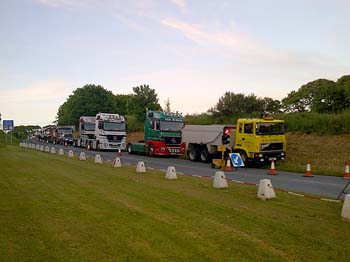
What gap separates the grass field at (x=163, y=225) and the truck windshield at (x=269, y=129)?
1168cm

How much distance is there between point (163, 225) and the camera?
26.1 ft

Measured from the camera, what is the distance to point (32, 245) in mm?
6582

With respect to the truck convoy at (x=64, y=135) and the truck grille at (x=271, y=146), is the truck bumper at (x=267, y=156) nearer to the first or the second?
the truck grille at (x=271, y=146)

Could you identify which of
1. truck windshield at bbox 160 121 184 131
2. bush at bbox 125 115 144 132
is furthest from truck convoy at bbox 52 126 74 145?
truck windshield at bbox 160 121 184 131

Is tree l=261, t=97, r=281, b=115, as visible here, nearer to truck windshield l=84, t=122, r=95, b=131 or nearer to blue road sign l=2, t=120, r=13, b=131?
truck windshield l=84, t=122, r=95, b=131

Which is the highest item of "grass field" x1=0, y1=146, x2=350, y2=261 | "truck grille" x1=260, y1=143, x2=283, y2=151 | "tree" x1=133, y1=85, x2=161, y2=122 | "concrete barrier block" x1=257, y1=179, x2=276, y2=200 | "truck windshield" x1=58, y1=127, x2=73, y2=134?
"tree" x1=133, y1=85, x2=161, y2=122

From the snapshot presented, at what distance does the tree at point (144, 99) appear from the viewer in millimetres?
67250

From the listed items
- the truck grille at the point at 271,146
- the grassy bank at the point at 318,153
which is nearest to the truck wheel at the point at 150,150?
the grassy bank at the point at 318,153

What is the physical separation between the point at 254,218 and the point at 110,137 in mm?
33616

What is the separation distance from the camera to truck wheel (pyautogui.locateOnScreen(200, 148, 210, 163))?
2814 cm

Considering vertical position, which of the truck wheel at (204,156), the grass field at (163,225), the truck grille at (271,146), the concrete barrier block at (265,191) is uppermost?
the truck grille at (271,146)

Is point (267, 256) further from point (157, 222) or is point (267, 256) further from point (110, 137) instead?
point (110, 137)

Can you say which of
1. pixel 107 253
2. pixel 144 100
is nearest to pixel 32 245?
pixel 107 253

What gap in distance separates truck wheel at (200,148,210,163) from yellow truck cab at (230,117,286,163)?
3.33 m
